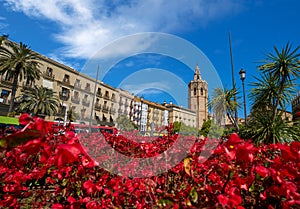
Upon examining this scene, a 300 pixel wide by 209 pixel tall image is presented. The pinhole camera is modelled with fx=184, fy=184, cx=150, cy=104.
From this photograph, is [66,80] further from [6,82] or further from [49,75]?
[6,82]

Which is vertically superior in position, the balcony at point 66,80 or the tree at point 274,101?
the balcony at point 66,80

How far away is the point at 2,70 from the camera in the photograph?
1947 centimetres

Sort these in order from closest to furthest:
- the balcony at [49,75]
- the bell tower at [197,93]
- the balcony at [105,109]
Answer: the bell tower at [197,93] → the balcony at [49,75] → the balcony at [105,109]

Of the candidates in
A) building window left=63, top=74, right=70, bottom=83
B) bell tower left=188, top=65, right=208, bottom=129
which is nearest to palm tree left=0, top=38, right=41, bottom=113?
building window left=63, top=74, right=70, bottom=83

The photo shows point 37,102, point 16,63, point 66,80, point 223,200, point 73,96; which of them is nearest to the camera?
point 223,200

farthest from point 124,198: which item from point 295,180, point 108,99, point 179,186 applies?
point 108,99

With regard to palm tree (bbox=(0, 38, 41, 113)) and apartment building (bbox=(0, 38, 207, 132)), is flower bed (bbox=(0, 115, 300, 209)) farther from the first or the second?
palm tree (bbox=(0, 38, 41, 113))

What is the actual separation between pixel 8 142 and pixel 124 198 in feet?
2.78

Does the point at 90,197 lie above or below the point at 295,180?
below

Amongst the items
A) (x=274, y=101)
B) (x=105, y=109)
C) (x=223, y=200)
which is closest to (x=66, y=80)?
(x=105, y=109)

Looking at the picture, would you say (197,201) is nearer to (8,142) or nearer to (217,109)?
(8,142)

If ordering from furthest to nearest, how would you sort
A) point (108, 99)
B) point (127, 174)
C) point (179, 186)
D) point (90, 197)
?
1. point (108, 99)
2. point (127, 174)
3. point (179, 186)
4. point (90, 197)

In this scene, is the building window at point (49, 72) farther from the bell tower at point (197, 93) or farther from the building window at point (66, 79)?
the bell tower at point (197, 93)

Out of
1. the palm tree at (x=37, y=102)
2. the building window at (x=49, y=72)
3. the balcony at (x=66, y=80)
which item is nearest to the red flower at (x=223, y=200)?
the palm tree at (x=37, y=102)
